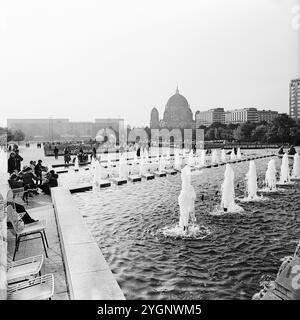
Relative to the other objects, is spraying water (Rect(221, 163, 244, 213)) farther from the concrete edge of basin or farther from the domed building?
the domed building

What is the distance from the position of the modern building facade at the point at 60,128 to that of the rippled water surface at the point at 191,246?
3010 inches

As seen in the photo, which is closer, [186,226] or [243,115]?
[186,226]

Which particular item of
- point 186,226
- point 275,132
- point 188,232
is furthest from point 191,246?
point 275,132

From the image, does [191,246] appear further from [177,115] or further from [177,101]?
[177,101]

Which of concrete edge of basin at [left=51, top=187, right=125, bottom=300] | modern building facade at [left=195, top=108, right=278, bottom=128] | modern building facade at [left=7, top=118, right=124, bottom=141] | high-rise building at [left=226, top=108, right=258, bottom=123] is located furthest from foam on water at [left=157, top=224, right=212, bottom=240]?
high-rise building at [left=226, top=108, right=258, bottom=123]

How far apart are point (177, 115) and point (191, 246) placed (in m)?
89.4

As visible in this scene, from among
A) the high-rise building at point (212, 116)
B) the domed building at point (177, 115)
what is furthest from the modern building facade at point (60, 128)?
the high-rise building at point (212, 116)

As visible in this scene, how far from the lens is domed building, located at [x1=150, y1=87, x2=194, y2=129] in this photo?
9146cm

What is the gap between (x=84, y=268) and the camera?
13.4 ft

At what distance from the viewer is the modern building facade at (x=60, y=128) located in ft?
283
